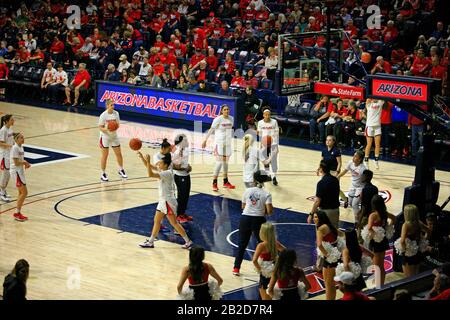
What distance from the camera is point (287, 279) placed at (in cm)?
1089

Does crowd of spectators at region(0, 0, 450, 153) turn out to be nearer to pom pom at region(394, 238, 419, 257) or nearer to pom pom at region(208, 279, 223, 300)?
pom pom at region(394, 238, 419, 257)

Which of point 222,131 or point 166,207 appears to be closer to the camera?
point 166,207

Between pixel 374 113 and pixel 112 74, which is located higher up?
pixel 112 74

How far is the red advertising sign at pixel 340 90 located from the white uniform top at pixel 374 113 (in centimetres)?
234

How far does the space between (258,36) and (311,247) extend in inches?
594

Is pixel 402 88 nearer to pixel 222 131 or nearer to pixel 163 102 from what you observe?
pixel 222 131

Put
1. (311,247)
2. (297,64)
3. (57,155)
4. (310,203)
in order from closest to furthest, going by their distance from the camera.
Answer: (311,247)
(310,203)
(297,64)
(57,155)

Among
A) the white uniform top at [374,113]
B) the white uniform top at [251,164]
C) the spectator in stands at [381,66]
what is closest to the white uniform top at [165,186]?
the white uniform top at [251,164]

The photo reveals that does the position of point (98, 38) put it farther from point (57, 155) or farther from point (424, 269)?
point (424, 269)

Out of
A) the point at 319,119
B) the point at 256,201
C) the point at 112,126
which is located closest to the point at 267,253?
the point at 256,201

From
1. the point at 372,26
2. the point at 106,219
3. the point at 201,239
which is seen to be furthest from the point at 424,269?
the point at 372,26

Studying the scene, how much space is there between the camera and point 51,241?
15.6 m

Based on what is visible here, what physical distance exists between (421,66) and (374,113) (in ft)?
13.0
